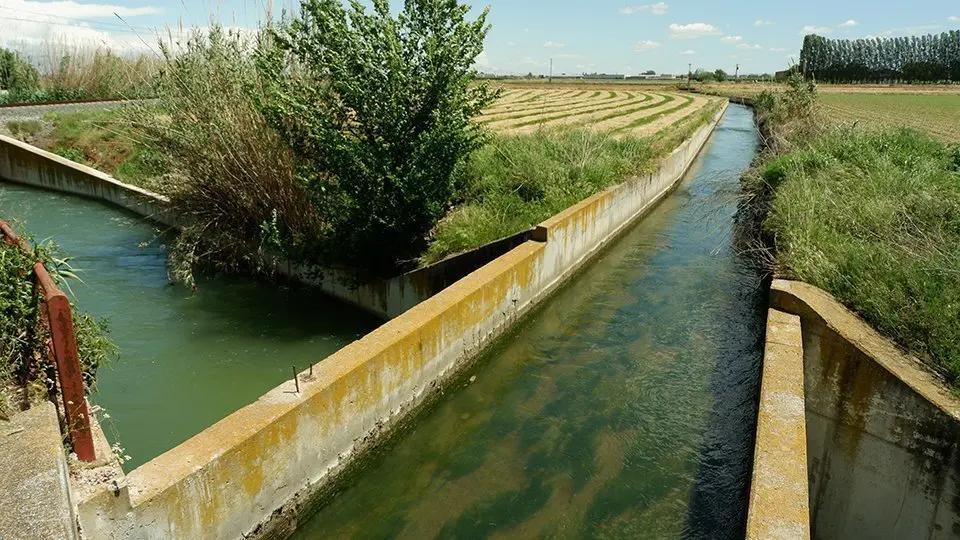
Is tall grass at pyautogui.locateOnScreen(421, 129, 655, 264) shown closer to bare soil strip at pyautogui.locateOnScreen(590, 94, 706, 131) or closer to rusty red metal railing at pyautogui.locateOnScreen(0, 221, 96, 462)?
rusty red metal railing at pyautogui.locateOnScreen(0, 221, 96, 462)

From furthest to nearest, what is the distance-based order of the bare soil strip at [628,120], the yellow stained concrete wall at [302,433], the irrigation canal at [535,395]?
the bare soil strip at [628,120], the irrigation canal at [535,395], the yellow stained concrete wall at [302,433]

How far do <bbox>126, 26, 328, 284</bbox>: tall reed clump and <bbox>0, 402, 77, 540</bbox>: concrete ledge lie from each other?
21.9 feet

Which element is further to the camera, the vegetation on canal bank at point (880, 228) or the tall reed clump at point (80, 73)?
the tall reed clump at point (80, 73)

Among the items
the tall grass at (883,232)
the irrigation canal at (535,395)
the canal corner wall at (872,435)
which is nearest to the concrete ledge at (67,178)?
the irrigation canal at (535,395)

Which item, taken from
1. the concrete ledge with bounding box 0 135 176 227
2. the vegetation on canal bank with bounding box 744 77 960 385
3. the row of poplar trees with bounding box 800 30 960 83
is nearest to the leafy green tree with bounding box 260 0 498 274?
the vegetation on canal bank with bounding box 744 77 960 385

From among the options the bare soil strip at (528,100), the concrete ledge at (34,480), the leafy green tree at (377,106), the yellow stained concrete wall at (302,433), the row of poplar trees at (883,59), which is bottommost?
the yellow stained concrete wall at (302,433)

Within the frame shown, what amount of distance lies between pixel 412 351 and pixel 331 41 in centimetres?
501

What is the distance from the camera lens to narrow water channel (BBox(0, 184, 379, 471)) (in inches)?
279

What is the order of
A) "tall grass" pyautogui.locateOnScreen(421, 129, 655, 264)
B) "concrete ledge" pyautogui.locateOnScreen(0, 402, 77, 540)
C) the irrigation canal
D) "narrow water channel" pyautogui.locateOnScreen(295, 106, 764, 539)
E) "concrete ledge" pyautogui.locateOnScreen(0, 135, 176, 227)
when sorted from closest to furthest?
"concrete ledge" pyautogui.locateOnScreen(0, 402, 77, 540) < "narrow water channel" pyautogui.locateOnScreen(295, 106, 764, 539) < the irrigation canal < "tall grass" pyautogui.locateOnScreen(421, 129, 655, 264) < "concrete ledge" pyautogui.locateOnScreen(0, 135, 176, 227)

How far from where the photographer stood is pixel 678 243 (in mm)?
14094

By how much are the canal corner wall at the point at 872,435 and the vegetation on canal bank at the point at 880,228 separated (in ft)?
0.94

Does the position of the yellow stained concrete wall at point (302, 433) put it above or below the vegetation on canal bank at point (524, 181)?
below

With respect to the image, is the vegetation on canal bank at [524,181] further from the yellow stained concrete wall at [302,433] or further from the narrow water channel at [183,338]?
the narrow water channel at [183,338]

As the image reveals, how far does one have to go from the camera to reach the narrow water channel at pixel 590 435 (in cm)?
548
